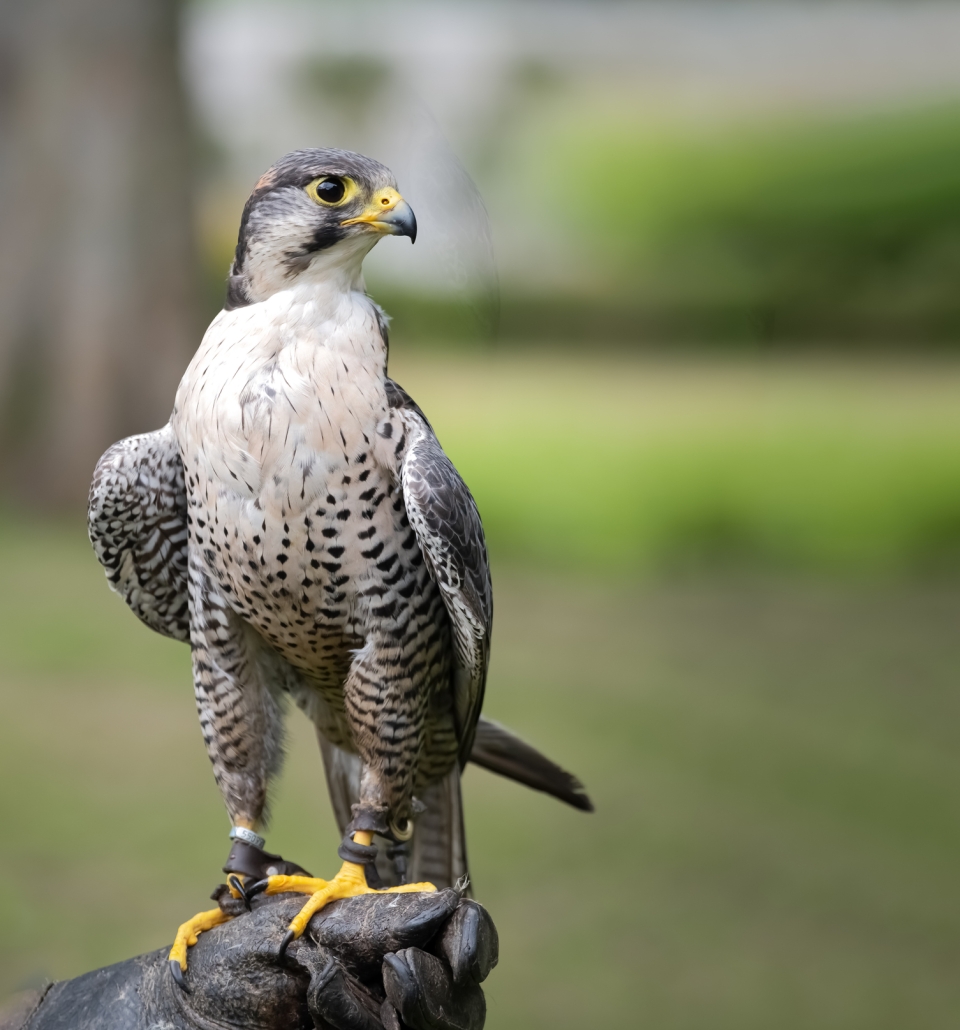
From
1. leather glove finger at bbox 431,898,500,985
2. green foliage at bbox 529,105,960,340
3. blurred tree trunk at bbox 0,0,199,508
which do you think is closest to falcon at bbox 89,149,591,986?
leather glove finger at bbox 431,898,500,985

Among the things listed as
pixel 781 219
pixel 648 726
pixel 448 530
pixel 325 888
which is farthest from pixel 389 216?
pixel 781 219

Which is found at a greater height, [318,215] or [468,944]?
[318,215]

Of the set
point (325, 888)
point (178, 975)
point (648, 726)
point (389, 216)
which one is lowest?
point (648, 726)

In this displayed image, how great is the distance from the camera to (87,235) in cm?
331

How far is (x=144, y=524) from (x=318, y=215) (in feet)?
1.50

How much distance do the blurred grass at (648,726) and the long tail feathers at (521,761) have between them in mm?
970

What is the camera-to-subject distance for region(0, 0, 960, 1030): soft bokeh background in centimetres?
271

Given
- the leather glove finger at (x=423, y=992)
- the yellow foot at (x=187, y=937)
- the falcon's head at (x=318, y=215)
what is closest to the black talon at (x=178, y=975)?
the yellow foot at (x=187, y=937)

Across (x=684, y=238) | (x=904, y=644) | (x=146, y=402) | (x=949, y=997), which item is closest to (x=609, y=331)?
(x=684, y=238)

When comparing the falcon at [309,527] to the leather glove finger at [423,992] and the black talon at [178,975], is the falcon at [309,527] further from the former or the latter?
the leather glove finger at [423,992]

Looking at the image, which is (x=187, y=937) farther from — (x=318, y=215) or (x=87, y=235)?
(x=87, y=235)

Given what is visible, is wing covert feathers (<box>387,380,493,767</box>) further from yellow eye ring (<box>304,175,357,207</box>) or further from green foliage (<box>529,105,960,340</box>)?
green foliage (<box>529,105,960,340</box>)

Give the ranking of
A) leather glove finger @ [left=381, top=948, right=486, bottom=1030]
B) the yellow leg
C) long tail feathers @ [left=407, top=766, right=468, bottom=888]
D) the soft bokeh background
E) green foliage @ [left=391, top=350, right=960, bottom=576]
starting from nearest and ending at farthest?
leather glove finger @ [left=381, top=948, right=486, bottom=1030], the yellow leg, long tail feathers @ [left=407, top=766, right=468, bottom=888], the soft bokeh background, green foliage @ [left=391, top=350, right=960, bottom=576]

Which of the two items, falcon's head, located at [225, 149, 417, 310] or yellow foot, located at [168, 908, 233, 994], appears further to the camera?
yellow foot, located at [168, 908, 233, 994]
